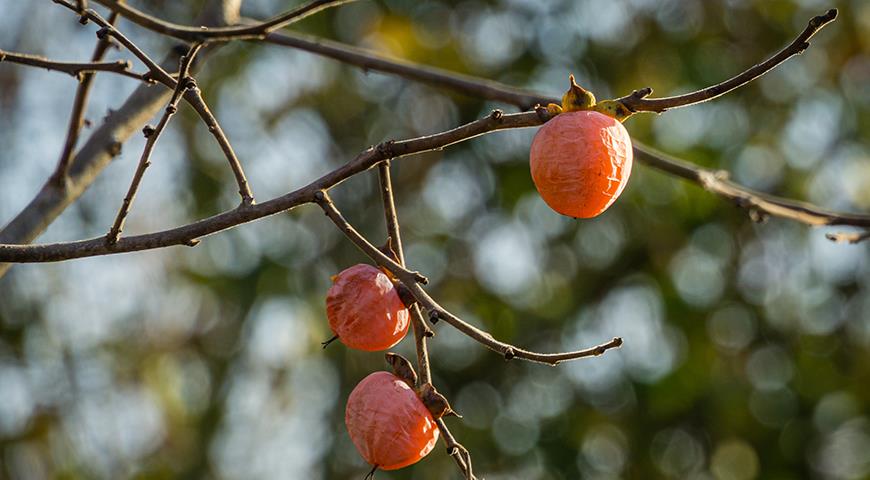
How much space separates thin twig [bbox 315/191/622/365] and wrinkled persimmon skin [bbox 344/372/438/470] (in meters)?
0.14

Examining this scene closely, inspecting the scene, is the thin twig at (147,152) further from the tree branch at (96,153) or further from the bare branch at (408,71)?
the bare branch at (408,71)

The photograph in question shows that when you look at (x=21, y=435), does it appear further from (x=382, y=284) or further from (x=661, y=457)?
(x=382, y=284)

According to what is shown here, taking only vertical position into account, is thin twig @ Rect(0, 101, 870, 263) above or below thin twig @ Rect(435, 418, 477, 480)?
above

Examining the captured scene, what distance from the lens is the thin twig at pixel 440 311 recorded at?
1080mm

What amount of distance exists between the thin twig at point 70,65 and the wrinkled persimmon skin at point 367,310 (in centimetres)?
42

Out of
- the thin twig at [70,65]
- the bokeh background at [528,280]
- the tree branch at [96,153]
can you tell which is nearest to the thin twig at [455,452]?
the thin twig at [70,65]

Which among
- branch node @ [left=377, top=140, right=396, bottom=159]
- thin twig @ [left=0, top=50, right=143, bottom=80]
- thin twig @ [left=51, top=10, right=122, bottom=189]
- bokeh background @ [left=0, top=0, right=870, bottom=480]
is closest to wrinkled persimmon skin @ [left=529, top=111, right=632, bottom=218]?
branch node @ [left=377, top=140, right=396, bottom=159]

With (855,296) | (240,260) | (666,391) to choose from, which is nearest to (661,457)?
(666,391)

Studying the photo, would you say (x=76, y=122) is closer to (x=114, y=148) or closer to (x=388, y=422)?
(x=114, y=148)

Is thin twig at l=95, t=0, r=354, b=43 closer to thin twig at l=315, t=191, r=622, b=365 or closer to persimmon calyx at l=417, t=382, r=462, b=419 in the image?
thin twig at l=315, t=191, r=622, b=365

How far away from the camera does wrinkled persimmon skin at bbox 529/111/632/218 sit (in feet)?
3.64

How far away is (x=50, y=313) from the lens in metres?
5.21

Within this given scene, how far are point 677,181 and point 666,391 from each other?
0.97 meters

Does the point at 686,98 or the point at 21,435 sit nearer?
the point at 686,98
